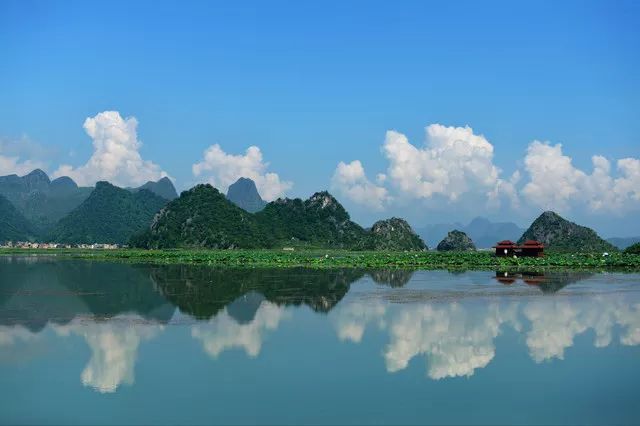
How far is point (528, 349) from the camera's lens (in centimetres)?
1898

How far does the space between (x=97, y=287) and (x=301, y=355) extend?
25.5 metres

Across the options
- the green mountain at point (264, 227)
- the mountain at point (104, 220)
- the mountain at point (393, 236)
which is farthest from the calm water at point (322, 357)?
the mountain at point (104, 220)

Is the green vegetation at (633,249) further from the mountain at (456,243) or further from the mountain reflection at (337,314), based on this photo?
the mountain reflection at (337,314)

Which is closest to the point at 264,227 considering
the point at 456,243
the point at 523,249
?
the point at 456,243

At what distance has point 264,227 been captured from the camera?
126m

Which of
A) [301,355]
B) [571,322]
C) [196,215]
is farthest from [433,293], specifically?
[196,215]

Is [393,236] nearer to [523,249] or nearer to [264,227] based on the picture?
[264,227]

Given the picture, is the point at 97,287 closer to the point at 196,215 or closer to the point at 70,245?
the point at 196,215

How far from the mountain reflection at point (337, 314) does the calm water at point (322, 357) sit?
0.36 feet

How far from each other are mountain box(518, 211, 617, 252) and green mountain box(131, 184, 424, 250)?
84.5 feet

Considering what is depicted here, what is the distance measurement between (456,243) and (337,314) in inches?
3537

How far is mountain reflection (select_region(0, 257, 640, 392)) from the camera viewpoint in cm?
1881

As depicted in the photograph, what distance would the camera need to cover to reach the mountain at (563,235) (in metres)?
93.5

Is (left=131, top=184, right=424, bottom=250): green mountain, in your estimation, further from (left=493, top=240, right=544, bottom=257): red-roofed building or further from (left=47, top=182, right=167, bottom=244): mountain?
(left=47, top=182, right=167, bottom=244): mountain
